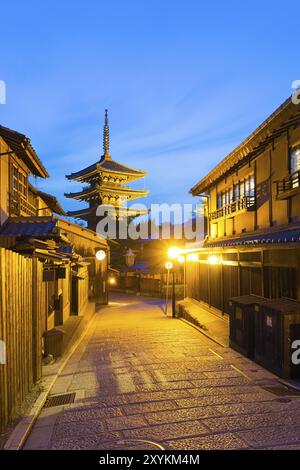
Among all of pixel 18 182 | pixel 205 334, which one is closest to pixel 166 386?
pixel 205 334

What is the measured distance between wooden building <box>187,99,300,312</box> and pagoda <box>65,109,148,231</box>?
893 inches

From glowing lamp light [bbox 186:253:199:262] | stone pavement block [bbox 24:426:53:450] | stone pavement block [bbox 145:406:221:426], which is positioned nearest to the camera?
stone pavement block [bbox 24:426:53:450]

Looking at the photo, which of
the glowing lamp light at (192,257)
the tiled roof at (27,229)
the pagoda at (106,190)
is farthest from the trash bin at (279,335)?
the pagoda at (106,190)

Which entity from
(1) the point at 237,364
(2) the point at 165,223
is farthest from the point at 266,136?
(2) the point at 165,223

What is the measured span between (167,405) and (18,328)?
3094 mm

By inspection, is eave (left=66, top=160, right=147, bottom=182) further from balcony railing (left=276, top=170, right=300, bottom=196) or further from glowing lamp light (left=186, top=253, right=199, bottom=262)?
balcony railing (left=276, top=170, right=300, bottom=196)

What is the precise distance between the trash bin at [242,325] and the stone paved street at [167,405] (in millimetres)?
317

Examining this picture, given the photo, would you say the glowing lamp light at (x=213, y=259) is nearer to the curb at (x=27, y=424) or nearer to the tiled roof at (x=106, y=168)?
the curb at (x=27, y=424)

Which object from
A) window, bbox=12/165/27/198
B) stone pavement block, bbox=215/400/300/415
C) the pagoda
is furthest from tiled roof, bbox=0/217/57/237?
the pagoda

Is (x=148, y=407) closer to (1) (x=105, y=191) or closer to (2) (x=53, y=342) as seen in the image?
(2) (x=53, y=342)

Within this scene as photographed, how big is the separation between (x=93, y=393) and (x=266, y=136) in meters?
9.97

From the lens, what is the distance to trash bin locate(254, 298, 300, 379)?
7.83m

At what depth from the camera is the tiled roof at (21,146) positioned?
11.2 m
